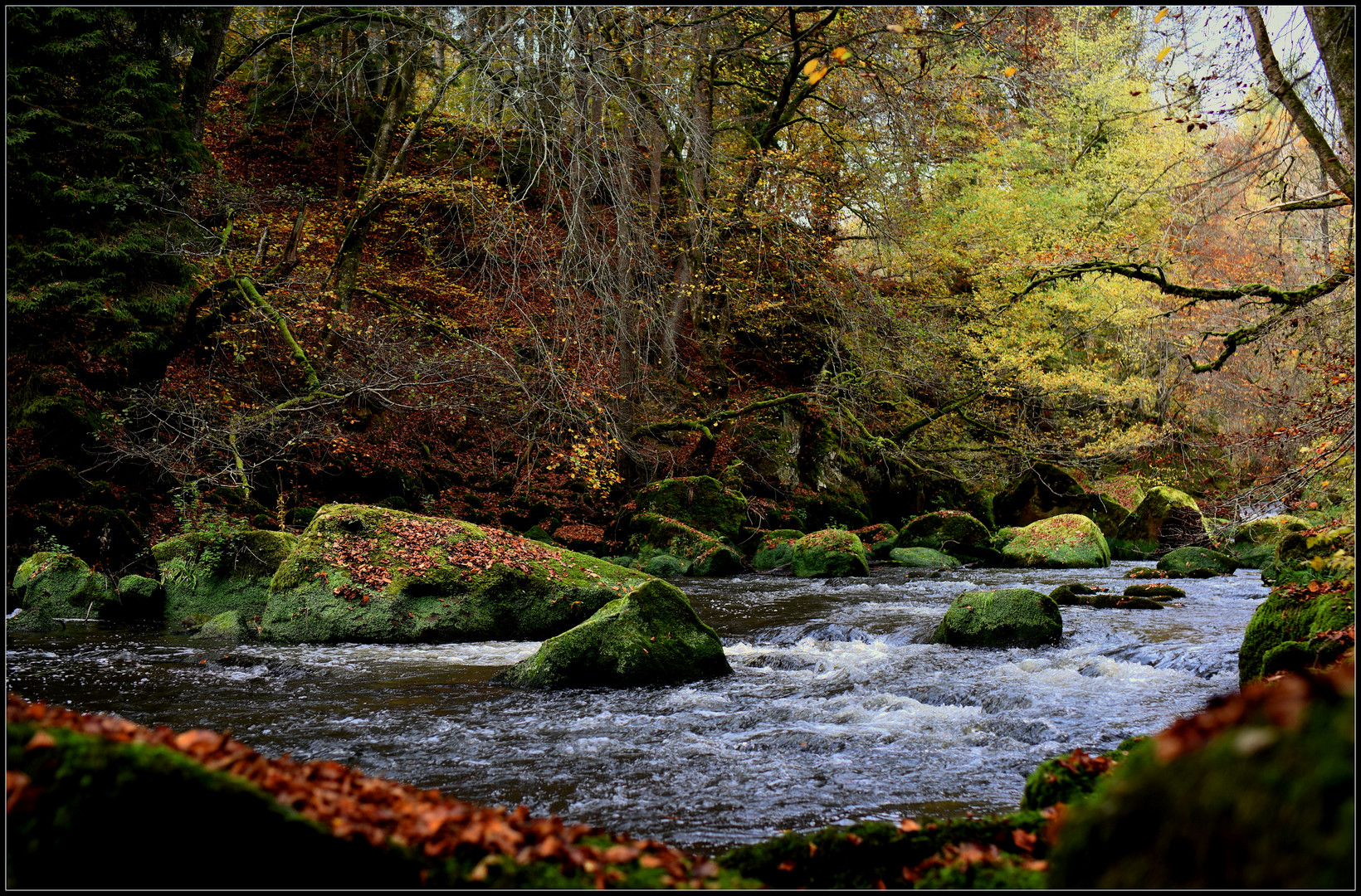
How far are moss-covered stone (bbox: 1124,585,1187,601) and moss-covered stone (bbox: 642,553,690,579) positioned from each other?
725 cm

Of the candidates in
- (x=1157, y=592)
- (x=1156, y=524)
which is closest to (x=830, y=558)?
(x=1157, y=592)

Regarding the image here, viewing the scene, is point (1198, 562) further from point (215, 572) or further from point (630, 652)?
point (215, 572)

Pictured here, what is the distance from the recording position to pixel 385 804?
251 cm

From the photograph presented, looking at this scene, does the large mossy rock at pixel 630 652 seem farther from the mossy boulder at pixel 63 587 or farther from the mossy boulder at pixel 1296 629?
the mossy boulder at pixel 63 587

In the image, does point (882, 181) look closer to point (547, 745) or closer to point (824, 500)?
point (824, 500)

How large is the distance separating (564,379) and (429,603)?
3.07m

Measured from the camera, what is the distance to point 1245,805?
1.24 metres

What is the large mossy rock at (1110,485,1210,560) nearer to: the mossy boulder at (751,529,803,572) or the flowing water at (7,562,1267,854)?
the mossy boulder at (751,529,803,572)

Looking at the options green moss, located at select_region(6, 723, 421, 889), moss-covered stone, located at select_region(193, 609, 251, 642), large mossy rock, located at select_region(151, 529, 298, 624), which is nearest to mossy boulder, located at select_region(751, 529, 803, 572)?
large mossy rock, located at select_region(151, 529, 298, 624)

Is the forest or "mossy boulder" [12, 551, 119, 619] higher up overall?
the forest

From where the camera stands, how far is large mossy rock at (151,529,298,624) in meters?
9.99

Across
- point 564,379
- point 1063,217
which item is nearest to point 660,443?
point 564,379

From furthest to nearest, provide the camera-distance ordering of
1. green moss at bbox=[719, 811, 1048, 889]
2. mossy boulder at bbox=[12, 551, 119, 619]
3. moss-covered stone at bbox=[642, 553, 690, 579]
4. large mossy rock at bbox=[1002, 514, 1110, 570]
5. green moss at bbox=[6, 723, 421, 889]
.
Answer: large mossy rock at bbox=[1002, 514, 1110, 570], moss-covered stone at bbox=[642, 553, 690, 579], mossy boulder at bbox=[12, 551, 119, 619], green moss at bbox=[719, 811, 1048, 889], green moss at bbox=[6, 723, 421, 889]

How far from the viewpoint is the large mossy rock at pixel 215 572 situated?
9.99 m
